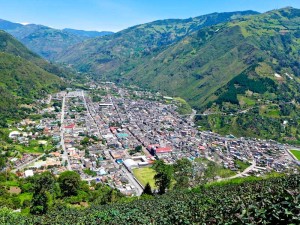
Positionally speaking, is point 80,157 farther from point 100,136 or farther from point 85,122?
point 85,122

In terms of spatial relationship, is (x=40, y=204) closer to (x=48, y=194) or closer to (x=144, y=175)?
(x=48, y=194)

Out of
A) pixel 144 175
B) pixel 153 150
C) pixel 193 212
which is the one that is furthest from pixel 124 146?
pixel 193 212

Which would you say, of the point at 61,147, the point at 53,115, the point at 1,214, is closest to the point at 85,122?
the point at 53,115

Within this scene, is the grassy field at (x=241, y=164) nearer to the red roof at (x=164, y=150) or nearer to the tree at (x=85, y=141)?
the red roof at (x=164, y=150)

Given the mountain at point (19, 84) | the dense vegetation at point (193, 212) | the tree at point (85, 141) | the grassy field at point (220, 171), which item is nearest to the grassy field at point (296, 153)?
the grassy field at point (220, 171)

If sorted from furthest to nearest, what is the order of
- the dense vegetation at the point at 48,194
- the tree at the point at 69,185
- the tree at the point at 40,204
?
the tree at the point at 69,185 → the dense vegetation at the point at 48,194 → the tree at the point at 40,204

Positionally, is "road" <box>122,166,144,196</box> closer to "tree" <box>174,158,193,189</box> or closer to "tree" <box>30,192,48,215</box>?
"tree" <box>174,158,193,189</box>
